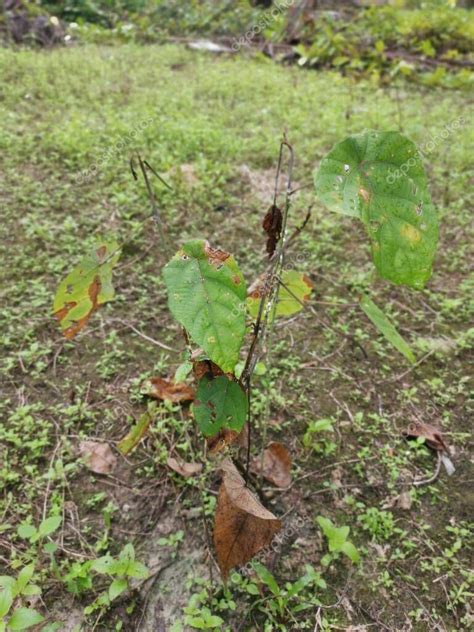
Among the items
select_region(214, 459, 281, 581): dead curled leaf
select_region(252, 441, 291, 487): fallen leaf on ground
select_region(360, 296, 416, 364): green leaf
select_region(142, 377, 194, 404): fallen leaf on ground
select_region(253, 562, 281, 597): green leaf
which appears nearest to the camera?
select_region(360, 296, 416, 364): green leaf

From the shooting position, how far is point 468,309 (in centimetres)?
260

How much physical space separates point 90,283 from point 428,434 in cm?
139

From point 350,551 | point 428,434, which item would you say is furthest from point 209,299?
point 428,434

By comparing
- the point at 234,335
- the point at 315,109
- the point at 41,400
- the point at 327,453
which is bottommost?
the point at 41,400

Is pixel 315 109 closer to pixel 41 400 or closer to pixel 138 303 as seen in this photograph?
pixel 138 303

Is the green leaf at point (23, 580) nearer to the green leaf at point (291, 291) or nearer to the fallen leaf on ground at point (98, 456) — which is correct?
the fallen leaf on ground at point (98, 456)

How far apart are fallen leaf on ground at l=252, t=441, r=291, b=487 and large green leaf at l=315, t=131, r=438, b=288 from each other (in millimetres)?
922

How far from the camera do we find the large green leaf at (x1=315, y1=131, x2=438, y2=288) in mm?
940

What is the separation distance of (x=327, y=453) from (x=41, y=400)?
3.71 ft

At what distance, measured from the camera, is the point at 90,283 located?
48.3 inches

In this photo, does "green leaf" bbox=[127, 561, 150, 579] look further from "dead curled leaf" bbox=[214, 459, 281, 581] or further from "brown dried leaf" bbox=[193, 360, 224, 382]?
"brown dried leaf" bbox=[193, 360, 224, 382]

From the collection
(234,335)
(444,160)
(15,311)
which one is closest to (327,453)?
(234,335)

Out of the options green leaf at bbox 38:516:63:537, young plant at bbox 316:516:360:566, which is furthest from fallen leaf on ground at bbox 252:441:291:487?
green leaf at bbox 38:516:63:537

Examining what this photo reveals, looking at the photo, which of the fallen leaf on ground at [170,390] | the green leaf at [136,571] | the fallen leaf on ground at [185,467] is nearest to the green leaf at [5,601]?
the green leaf at [136,571]
